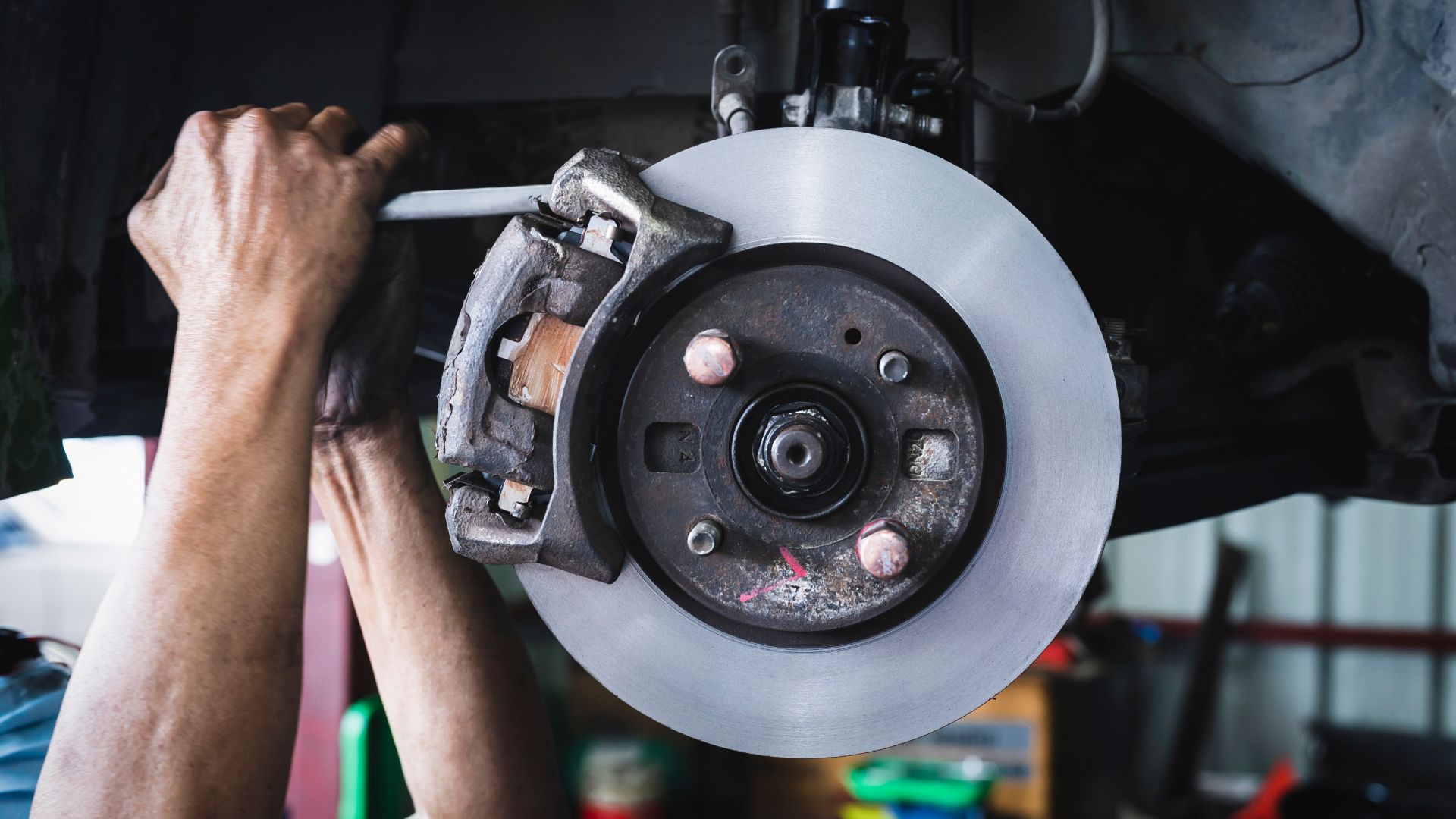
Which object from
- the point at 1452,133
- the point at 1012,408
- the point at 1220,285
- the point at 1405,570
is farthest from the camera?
the point at 1405,570

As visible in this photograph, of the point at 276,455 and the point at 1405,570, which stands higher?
the point at 276,455

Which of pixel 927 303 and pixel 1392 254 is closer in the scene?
pixel 927 303

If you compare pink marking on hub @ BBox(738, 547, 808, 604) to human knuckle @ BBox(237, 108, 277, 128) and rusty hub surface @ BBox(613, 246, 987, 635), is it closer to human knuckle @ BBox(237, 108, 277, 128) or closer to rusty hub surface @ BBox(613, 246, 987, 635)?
rusty hub surface @ BBox(613, 246, 987, 635)

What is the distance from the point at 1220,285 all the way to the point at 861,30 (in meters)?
0.73

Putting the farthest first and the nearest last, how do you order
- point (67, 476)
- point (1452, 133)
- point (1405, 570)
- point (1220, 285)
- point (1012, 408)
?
point (1405, 570) → point (1220, 285) → point (67, 476) → point (1452, 133) → point (1012, 408)

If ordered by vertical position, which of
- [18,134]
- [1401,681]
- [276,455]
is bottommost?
[1401,681]

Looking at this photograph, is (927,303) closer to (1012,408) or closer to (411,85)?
(1012,408)

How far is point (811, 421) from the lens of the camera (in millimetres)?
561

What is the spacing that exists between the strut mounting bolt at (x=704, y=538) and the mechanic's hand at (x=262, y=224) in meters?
0.31

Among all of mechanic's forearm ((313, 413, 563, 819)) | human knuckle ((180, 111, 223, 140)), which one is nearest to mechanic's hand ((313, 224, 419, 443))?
mechanic's forearm ((313, 413, 563, 819))

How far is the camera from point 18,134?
0.82m

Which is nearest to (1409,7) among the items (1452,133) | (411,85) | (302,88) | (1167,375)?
(1452,133)

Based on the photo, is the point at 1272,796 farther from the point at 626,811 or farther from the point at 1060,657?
the point at 626,811

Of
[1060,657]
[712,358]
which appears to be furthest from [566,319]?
[1060,657]
